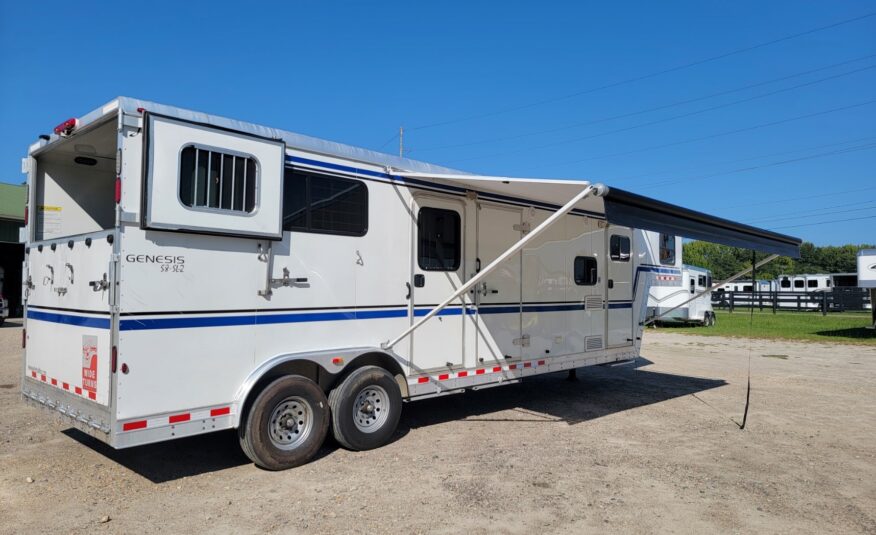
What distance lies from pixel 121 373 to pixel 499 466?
10.6ft

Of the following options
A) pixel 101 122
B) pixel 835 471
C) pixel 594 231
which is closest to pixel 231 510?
pixel 101 122

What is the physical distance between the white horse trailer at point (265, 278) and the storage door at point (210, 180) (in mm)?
13

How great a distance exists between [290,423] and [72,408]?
1.71m

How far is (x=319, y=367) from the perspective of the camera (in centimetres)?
557

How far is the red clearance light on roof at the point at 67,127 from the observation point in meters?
5.11

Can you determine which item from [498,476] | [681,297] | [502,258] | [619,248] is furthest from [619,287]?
[681,297]

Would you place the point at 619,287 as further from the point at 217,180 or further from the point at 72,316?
the point at 72,316

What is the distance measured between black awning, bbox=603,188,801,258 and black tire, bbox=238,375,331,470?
3.20m

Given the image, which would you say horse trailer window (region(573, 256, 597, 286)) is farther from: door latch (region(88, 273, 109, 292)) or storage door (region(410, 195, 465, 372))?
door latch (region(88, 273, 109, 292))

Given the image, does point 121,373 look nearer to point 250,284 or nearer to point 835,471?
point 250,284

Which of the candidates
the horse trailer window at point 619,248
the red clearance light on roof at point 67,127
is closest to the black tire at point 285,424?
the red clearance light on roof at point 67,127

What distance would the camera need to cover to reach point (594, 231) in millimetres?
8727

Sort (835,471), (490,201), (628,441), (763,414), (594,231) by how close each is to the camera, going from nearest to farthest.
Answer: (835,471)
(628,441)
(490,201)
(763,414)
(594,231)

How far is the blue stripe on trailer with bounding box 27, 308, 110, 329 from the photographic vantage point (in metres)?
4.53
